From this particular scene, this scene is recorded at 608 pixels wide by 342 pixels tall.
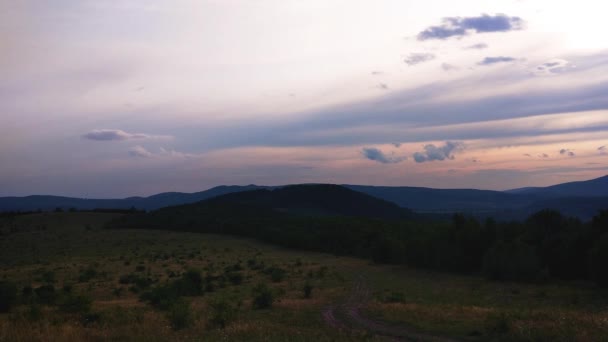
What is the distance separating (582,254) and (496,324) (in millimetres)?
35520

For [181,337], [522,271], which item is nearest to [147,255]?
[522,271]

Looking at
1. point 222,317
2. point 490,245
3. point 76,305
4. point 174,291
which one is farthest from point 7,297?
point 490,245

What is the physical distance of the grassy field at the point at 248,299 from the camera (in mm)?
18359

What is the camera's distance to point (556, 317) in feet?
68.1

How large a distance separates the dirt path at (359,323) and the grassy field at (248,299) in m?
0.21

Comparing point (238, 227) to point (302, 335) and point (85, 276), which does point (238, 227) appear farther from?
point (302, 335)

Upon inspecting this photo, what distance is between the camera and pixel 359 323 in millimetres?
23703

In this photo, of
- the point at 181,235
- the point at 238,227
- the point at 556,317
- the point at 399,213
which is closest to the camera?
the point at 556,317

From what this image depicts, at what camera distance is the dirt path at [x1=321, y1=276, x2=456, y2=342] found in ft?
65.1

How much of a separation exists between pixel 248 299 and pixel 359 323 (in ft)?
44.6

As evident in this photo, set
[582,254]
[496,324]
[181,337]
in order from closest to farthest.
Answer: [181,337] → [496,324] → [582,254]

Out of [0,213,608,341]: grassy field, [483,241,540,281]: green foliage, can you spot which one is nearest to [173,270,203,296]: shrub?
[0,213,608,341]: grassy field

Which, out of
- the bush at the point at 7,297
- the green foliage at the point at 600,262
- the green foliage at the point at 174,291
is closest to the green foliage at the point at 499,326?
the green foliage at the point at 174,291

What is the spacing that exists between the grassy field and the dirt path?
214 mm
